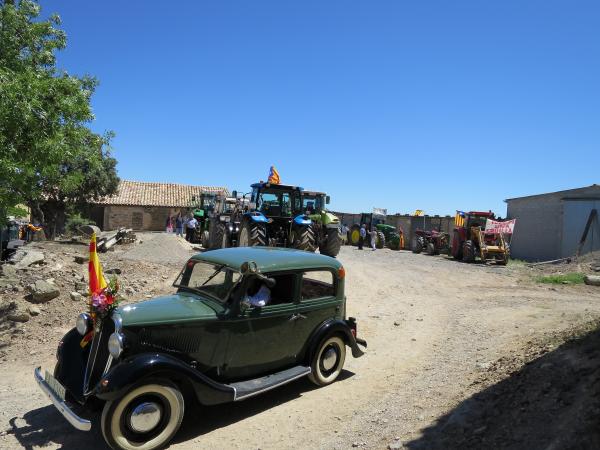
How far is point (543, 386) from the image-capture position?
12.6ft

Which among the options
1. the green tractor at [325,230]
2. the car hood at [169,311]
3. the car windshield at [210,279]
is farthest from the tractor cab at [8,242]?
the car hood at [169,311]

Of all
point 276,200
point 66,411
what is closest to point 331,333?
point 66,411

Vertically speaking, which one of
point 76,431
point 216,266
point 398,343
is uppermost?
point 216,266

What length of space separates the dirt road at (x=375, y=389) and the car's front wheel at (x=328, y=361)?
0.43ft

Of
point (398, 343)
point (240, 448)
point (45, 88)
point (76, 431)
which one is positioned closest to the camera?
point (240, 448)

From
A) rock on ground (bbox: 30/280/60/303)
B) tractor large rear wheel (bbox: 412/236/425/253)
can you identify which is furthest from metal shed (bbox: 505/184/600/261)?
rock on ground (bbox: 30/280/60/303)

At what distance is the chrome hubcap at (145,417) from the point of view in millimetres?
3859

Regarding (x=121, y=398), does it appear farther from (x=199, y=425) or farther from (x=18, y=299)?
(x=18, y=299)

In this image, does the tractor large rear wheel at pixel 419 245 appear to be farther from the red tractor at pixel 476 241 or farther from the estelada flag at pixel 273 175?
the estelada flag at pixel 273 175

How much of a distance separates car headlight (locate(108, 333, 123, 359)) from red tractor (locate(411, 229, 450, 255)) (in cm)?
2086

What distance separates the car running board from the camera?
4.45m

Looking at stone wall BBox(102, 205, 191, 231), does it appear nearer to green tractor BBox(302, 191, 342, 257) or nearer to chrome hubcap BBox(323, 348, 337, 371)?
green tractor BBox(302, 191, 342, 257)

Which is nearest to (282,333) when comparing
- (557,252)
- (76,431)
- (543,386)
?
(76,431)

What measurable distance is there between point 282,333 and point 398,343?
A: 8.78 ft
